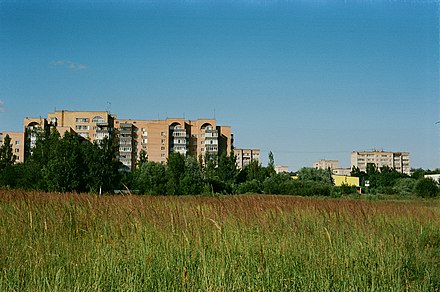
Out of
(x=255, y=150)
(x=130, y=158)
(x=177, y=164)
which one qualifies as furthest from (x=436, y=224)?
(x=255, y=150)

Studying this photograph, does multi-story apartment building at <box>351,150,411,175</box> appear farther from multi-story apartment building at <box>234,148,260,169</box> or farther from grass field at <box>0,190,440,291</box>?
grass field at <box>0,190,440,291</box>

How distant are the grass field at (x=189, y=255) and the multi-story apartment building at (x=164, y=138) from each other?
3321 inches

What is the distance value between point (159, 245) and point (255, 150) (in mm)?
154972

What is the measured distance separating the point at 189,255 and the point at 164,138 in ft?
290

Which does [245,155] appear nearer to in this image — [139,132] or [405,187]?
[139,132]

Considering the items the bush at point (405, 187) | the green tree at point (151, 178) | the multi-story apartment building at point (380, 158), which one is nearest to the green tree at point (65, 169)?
the green tree at point (151, 178)

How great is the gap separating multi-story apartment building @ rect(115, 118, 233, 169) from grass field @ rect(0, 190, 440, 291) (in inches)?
3321

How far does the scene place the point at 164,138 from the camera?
9294 centimetres

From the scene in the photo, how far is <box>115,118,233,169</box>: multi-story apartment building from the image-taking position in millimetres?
92938

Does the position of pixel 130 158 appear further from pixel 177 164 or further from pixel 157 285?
pixel 157 285

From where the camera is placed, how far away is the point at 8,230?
6484mm

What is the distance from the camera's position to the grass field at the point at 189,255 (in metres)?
4.55

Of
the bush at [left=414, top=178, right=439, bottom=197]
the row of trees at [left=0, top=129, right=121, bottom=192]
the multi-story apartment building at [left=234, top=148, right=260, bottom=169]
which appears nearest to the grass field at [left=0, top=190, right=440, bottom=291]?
the row of trees at [left=0, top=129, right=121, bottom=192]

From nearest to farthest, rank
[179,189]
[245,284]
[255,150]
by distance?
[245,284]
[179,189]
[255,150]
